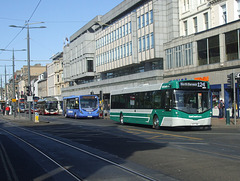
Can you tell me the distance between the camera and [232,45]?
31484 mm

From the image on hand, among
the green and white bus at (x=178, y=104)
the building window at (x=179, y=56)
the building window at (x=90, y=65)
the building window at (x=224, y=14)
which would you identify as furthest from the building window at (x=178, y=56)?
the building window at (x=90, y=65)

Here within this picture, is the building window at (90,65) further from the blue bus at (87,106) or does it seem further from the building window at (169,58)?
the building window at (169,58)

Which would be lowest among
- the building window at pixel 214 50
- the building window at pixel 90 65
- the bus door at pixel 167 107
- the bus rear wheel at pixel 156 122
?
the bus rear wheel at pixel 156 122

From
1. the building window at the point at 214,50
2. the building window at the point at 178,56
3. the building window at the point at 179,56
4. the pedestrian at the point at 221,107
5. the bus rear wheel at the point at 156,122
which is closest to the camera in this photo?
the bus rear wheel at the point at 156,122

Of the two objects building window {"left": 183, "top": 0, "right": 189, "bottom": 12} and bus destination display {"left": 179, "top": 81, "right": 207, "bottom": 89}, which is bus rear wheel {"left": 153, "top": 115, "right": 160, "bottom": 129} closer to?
bus destination display {"left": 179, "top": 81, "right": 207, "bottom": 89}

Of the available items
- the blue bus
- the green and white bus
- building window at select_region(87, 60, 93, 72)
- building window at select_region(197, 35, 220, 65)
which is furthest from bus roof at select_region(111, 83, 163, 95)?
building window at select_region(87, 60, 93, 72)

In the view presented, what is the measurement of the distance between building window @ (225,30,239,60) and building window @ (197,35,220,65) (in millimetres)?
1352

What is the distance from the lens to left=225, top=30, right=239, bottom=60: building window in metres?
30.9

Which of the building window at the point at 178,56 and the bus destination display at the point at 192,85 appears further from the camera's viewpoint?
the building window at the point at 178,56

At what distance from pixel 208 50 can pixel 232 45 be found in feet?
11.4

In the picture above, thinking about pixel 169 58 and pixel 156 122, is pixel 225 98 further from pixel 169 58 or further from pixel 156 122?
pixel 156 122

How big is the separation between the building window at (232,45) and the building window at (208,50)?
1352mm

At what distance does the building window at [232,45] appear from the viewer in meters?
30.9

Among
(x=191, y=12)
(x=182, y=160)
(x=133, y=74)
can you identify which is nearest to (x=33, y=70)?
(x=133, y=74)
